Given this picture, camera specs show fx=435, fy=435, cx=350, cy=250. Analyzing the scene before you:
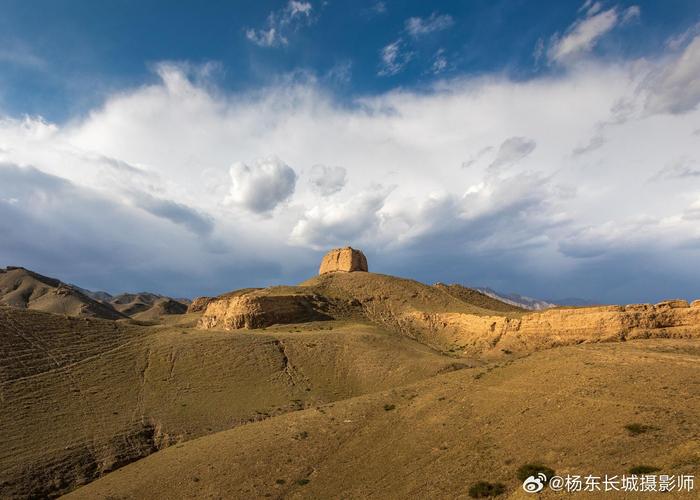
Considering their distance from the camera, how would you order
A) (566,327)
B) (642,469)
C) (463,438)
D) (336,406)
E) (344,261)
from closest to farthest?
1. (642,469)
2. (463,438)
3. (336,406)
4. (566,327)
5. (344,261)

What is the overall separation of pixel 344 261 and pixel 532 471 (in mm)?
76068

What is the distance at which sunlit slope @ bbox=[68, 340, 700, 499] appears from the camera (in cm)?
1669

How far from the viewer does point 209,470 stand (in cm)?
2309

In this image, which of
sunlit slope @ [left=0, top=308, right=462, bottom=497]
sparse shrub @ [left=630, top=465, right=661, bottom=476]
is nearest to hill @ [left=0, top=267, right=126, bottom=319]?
sunlit slope @ [left=0, top=308, right=462, bottom=497]

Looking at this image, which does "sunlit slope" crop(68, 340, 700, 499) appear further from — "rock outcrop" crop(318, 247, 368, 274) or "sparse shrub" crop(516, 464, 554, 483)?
"rock outcrop" crop(318, 247, 368, 274)

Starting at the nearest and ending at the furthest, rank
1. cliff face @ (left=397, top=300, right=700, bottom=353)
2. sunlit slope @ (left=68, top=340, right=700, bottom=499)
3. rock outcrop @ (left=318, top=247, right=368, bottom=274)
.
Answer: sunlit slope @ (left=68, top=340, right=700, bottom=499) → cliff face @ (left=397, top=300, right=700, bottom=353) → rock outcrop @ (left=318, top=247, right=368, bottom=274)

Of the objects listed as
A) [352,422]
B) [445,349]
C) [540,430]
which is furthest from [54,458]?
[445,349]

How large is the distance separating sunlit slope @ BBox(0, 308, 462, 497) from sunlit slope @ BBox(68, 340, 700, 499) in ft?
11.5

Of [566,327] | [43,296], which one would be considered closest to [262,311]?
[566,327]

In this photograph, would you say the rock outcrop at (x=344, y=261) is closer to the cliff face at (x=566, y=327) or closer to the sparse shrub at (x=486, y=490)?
the cliff face at (x=566, y=327)

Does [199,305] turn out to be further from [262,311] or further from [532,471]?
[532,471]

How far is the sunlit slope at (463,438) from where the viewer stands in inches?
657

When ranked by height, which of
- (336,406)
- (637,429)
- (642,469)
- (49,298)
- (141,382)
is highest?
(49,298)

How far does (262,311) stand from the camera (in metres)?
60.2
